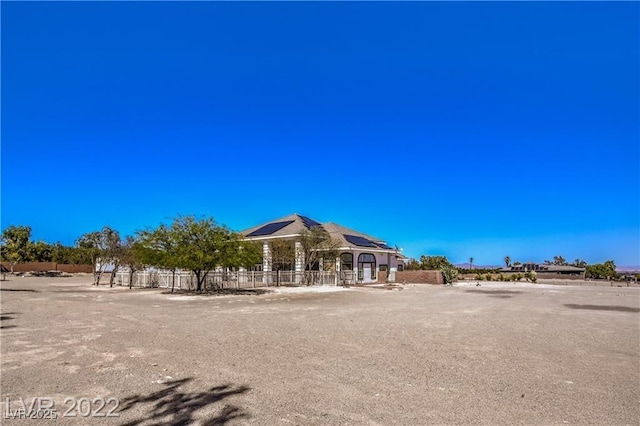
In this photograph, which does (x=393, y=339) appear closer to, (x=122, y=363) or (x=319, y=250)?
(x=122, y=363)

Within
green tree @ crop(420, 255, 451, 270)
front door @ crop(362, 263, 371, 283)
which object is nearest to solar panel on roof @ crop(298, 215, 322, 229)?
front door @ crop(362, 263, 371, 283)

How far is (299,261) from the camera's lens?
1767 inches

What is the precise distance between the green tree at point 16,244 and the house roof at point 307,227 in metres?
42.9

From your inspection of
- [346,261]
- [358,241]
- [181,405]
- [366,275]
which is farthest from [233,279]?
[181,405]

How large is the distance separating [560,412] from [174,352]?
22.4ft

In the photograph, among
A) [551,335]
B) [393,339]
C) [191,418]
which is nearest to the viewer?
[191,418]

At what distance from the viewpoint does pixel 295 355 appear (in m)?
8.39

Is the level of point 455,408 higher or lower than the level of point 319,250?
lower

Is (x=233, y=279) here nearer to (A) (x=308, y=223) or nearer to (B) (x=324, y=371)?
(A) (x=308, y=223)

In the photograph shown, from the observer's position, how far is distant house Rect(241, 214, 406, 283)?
155ft

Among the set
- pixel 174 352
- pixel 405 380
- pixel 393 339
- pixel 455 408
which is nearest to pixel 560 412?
pixel 455 408

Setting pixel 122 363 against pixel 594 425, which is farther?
pixel 122 363

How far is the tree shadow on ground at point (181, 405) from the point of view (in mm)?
4816

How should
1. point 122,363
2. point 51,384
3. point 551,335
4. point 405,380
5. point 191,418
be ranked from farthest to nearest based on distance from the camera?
point 551,335 → point 122,363 → point 405,380 → point 51,384 → point 191,418
